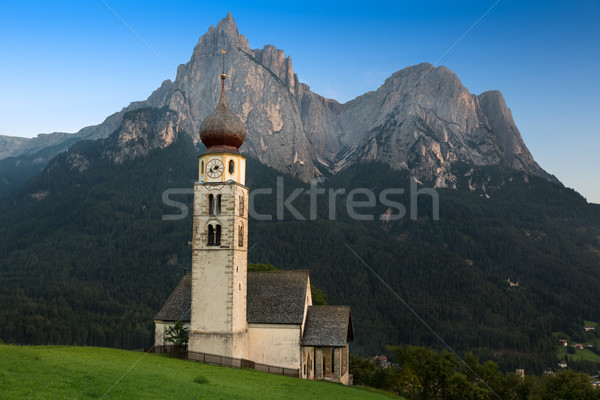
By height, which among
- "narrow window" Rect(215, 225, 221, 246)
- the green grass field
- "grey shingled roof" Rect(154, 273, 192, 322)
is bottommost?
the green grass field

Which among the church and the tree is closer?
the church

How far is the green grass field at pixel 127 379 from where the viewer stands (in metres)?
23.8

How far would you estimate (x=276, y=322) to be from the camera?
44.8 meters

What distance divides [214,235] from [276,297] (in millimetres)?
8174

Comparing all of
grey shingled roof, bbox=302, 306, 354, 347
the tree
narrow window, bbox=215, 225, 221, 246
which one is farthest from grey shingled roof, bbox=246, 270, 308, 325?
narrow window, bbox=215, 225, 221, 246

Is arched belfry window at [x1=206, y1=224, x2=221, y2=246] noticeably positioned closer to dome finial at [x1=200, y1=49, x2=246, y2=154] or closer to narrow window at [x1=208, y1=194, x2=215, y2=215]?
narrow window at [x1=208, y1=194, x2=215, y2=215]

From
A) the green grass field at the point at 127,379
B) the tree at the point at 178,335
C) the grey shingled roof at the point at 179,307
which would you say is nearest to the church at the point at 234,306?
the grey shingled roof at the point at 179,307

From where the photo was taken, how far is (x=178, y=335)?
143ft

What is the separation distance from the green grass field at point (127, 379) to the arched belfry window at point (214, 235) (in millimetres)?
9742

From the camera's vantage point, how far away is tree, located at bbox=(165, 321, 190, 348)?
4350cm

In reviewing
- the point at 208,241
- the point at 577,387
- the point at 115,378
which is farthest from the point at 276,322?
the point at 577,387

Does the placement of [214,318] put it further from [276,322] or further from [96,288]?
[96,288]

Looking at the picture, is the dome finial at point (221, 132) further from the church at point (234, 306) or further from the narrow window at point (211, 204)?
the narrow window at point (211, 204)

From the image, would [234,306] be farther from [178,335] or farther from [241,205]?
[241,205]
